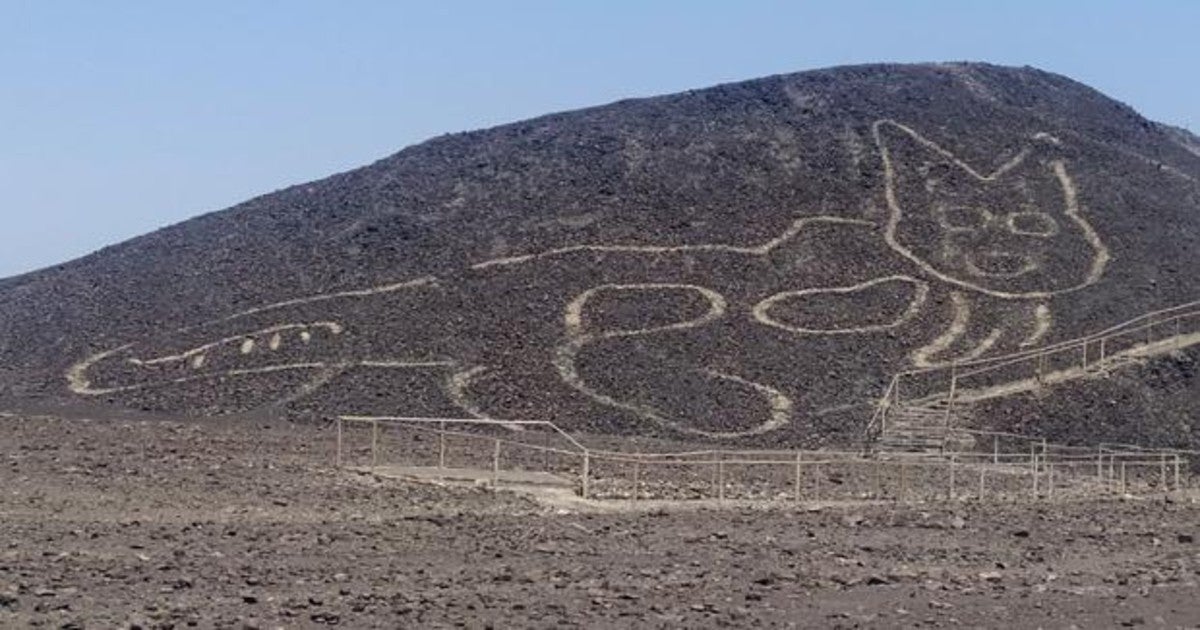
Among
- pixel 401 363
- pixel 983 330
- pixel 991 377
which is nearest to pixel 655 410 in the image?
pixel 401 363

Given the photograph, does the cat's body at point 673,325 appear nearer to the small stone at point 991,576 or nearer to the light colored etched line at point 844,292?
the light colored etched line at point 844,292

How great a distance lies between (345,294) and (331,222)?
6.54 meters

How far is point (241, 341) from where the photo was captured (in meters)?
47.9

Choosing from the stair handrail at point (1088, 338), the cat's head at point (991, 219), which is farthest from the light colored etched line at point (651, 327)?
the cat's head at point (991, 219)

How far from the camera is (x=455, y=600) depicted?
16.3 metres

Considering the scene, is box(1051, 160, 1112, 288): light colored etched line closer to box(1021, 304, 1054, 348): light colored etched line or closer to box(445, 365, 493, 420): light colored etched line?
box(1021, 304, 1054, 348): light colored etched line

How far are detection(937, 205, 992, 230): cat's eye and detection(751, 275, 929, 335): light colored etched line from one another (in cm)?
424

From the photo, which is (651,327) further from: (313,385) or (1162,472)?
(1162,472)

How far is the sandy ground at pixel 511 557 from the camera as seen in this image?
15797 millimetres

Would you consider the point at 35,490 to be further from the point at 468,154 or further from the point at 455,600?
the point at 468,154

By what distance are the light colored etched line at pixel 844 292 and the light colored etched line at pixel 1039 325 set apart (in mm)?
2892

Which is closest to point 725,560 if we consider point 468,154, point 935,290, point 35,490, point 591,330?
point 35,490

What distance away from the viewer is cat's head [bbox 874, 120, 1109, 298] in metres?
51.6

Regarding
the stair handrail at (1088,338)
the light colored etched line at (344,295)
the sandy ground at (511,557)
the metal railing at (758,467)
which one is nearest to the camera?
the sandy ground at (511,557)
